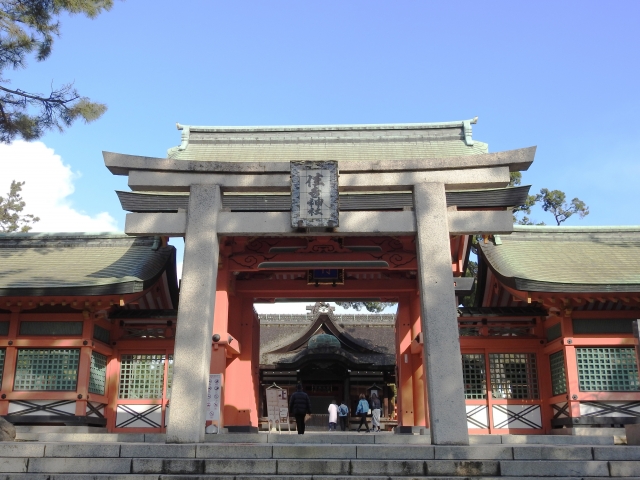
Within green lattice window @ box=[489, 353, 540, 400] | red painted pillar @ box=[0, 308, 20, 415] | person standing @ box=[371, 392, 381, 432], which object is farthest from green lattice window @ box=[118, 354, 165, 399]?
green lattice window @ box=[489, 353, 540, 400]

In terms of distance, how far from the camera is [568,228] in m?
17.4

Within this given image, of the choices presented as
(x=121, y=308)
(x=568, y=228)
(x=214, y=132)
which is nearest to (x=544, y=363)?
(x=568, y=228)

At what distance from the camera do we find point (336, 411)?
20.2 meters

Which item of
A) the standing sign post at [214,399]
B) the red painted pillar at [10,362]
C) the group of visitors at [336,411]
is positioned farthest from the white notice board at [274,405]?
the red painted pillar at [10,362]

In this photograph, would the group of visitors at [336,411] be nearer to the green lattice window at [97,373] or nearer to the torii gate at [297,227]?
the torii gate at [297,227]

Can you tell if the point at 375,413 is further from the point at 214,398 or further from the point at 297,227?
the point at 297,227

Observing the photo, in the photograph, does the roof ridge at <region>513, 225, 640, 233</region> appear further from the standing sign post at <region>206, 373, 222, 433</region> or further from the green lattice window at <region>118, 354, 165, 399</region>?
the green lattice window at <region>118, 354, 165, 399</region>

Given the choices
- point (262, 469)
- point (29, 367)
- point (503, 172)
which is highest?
point (503, 172)

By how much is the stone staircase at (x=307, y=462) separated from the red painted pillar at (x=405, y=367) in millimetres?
7955

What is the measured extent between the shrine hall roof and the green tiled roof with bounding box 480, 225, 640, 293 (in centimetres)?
345

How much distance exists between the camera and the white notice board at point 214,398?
1412 cm

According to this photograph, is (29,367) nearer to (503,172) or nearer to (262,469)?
(262,469)

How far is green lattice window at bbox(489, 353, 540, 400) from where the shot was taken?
49.9ft

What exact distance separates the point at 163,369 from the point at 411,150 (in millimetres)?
9984
